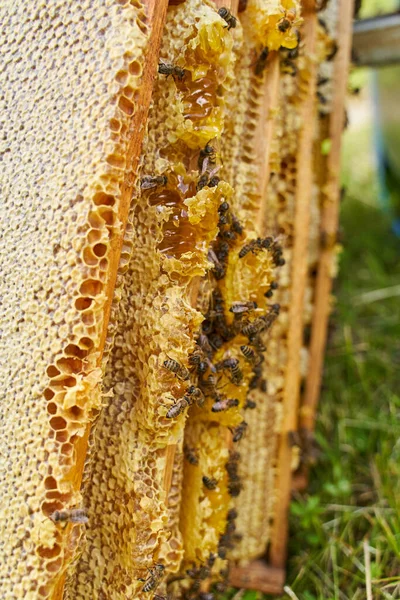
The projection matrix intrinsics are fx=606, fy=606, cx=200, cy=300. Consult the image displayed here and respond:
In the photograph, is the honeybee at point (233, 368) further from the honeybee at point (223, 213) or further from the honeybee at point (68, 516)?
the honeybee at point (68, 516)

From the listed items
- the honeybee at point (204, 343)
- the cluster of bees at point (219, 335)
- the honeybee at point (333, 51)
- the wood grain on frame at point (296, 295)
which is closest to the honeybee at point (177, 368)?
the cluster of bees at point (219, 335)

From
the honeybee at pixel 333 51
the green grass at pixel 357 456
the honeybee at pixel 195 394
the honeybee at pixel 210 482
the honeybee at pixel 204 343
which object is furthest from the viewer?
the honeybee at pixel 333 51

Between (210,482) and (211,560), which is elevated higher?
(210,482)

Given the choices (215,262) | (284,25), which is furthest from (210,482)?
(284,25)

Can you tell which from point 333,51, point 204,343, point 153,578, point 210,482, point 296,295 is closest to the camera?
point 153,578

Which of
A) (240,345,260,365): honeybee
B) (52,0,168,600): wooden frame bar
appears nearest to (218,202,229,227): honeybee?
(52,0,168,600): wooden frame bar

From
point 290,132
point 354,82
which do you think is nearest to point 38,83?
point 290,132

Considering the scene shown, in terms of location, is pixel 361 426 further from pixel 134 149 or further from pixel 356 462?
pixel 134 149
